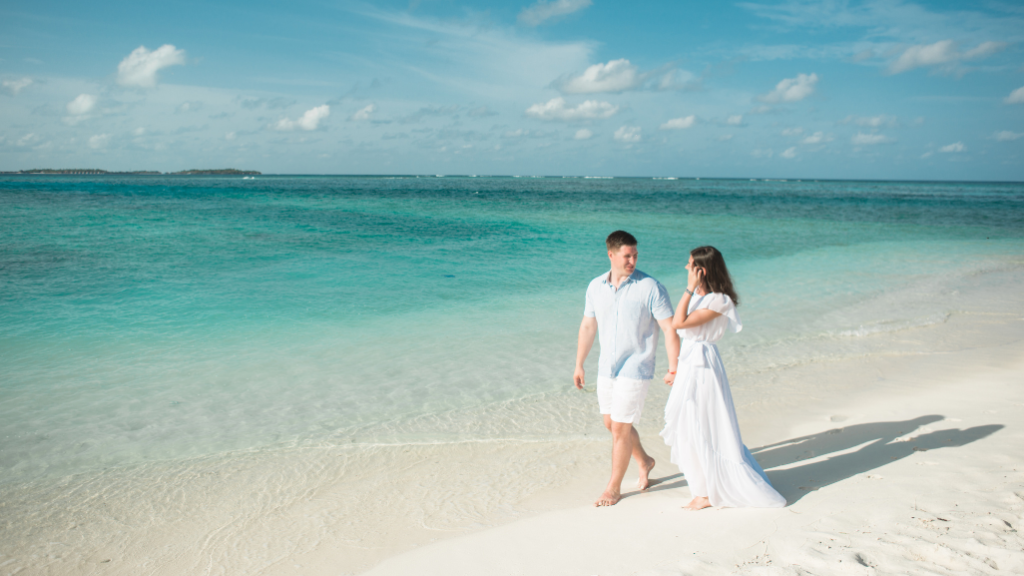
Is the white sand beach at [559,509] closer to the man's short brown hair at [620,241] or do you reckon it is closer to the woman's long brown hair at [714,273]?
the woman's long brown hair at [714,273]

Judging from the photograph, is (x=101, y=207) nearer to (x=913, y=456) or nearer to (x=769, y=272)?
(x=769, y=272)

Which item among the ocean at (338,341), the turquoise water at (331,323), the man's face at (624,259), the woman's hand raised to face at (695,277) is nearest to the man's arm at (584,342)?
the man's face at (624,259)

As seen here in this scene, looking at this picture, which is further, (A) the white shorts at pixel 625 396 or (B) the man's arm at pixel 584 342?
(B) the man's arm at pixel 584 342

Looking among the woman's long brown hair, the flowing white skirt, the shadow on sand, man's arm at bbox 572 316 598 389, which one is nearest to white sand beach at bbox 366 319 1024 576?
the shadow on sand

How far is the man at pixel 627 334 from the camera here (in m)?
3.61

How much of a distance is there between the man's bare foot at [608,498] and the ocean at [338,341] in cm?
53

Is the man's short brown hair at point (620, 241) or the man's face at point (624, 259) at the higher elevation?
the man's short brown hair at point (620, 241)

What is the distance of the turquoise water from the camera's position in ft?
18.1

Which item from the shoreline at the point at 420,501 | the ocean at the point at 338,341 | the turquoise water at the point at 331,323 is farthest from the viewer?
the turquoise water at the point at 331,323

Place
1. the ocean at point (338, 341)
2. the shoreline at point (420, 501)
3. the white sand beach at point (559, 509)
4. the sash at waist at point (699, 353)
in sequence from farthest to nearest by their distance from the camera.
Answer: the ocean at point (338, 341) < the sash at waist at point (699, 353) < the shoreline at point (420, 501) < the white sand beach at point (559, 509)

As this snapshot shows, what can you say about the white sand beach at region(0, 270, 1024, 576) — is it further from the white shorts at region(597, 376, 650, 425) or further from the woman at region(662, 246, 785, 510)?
the white shorts at region(597, 376, 650, 425)

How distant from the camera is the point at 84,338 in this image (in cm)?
801

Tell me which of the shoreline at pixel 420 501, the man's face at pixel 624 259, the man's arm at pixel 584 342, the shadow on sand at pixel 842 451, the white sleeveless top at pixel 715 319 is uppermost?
the man's face at pixel 624 259

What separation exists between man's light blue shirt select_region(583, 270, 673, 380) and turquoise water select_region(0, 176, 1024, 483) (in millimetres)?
1925
